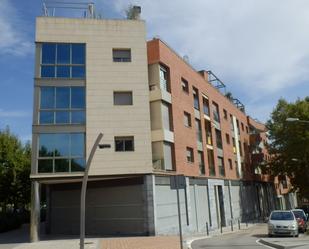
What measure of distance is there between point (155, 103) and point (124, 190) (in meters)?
6.01

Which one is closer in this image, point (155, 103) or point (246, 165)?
point (155, 103)

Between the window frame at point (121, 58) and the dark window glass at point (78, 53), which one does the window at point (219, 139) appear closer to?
the window frame at point (121, 58)

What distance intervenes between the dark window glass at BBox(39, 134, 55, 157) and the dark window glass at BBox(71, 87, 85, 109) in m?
2.32

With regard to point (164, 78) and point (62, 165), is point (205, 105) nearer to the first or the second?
point (164, 78)

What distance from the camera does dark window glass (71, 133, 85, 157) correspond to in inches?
914

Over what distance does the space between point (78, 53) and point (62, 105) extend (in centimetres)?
337

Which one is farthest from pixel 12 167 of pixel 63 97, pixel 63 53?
pixel 63 53

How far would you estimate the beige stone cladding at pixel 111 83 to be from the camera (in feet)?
77.4

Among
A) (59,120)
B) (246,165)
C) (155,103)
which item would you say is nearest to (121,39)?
(155,103)

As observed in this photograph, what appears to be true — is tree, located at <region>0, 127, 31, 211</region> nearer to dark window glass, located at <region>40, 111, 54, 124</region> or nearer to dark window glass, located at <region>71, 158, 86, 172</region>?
dark window glass, located at <region>40, 111, 54, 124</region>

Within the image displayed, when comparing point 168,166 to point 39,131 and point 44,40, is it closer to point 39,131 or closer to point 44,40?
point 39,131

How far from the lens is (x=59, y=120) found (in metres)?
23.5

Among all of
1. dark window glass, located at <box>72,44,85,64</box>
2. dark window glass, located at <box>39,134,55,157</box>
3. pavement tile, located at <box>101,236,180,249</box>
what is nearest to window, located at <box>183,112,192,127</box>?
dark window glass, located at <box>72,44,85,64</box>

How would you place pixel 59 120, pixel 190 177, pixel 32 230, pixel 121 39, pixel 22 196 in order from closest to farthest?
pixel 32 230 < pixel 59 120 < pixel 121 39 < pixel 190 177 < pixel 22 196
